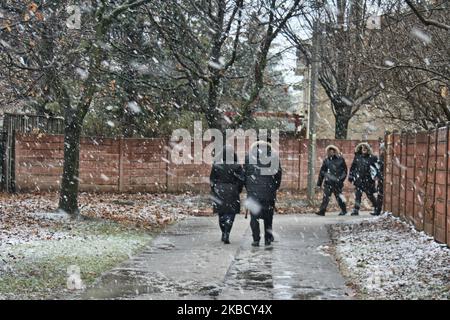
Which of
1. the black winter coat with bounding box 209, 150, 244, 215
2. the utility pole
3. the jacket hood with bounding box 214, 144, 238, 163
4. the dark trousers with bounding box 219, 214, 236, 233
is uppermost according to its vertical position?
the utility pole

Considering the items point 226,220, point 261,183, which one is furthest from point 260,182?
point 226,220

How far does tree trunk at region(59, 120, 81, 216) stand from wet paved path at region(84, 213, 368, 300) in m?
2.68

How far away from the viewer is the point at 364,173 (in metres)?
17.0

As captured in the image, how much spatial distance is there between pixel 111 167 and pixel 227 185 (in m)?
11.5

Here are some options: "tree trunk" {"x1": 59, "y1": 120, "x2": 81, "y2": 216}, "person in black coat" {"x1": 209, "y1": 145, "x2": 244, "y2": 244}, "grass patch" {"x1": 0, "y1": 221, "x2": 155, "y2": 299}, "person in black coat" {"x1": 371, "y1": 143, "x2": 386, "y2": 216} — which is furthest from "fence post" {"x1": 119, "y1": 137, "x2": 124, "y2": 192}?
"person in black coat" {"x1": 209, "y1": 145, "x2": 244, "y2": 244}

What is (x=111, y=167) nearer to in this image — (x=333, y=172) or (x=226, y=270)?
(x=333, y=172)

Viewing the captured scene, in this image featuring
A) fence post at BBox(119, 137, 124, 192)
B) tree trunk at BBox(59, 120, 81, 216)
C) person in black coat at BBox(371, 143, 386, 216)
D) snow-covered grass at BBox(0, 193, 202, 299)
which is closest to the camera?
snow-covered grass at BBox(0, 193, 202, 299)

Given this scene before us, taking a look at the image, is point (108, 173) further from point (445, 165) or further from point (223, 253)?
point (445, 165)

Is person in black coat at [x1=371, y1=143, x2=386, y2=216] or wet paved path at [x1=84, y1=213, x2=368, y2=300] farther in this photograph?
person in black coat at [x1=371, y1=143, x2=386, y2=216]

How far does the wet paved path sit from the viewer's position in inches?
303

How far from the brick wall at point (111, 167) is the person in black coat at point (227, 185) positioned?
11040 millimetres

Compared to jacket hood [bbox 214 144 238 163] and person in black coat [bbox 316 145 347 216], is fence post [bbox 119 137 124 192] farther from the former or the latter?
jacket hood [bbox 214 144 238 163]
